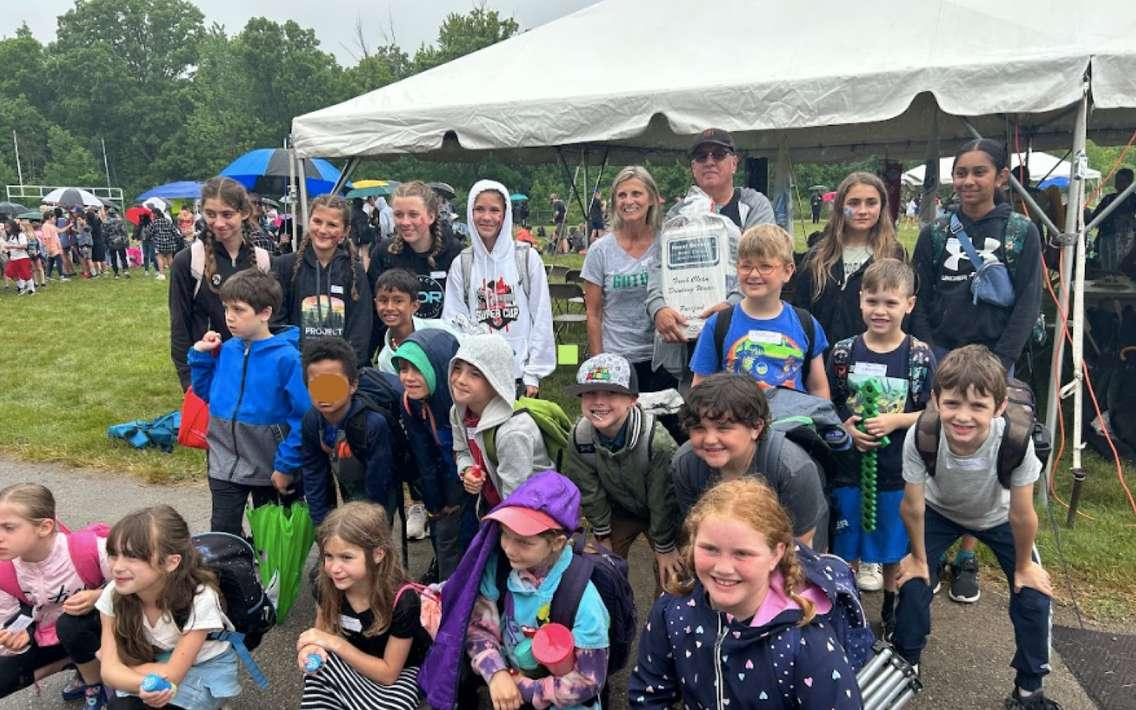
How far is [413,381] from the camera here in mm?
3102

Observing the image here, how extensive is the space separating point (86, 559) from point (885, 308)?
316 cm

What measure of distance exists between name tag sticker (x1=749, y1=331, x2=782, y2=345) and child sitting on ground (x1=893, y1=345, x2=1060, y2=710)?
0.62 metres

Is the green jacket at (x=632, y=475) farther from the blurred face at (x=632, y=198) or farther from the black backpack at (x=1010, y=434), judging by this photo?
the blurred face at (x=632, y=198)

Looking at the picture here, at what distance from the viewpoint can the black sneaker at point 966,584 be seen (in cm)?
341

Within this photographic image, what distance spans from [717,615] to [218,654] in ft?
5.63

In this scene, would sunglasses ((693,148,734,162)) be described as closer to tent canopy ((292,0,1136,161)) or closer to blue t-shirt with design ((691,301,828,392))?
blue t-shirt with design ((691,301,828,392))

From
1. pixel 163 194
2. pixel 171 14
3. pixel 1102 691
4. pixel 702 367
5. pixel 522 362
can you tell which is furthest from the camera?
pixel 171 14

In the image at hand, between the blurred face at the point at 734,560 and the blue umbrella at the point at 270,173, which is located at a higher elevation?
the blue umbrella at the point at 270,173

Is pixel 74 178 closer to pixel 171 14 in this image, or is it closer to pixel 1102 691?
pixel 171 14

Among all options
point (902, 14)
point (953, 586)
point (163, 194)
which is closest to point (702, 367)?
point (953, 586)

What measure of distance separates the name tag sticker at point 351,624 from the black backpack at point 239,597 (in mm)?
356

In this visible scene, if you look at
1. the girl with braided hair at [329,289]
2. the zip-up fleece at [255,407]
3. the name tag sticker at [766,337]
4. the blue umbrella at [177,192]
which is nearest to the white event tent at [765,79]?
the girl with braided hair at [329,289]

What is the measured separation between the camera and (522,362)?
12.9 feet

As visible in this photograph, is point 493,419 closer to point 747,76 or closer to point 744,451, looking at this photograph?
point 744,451
